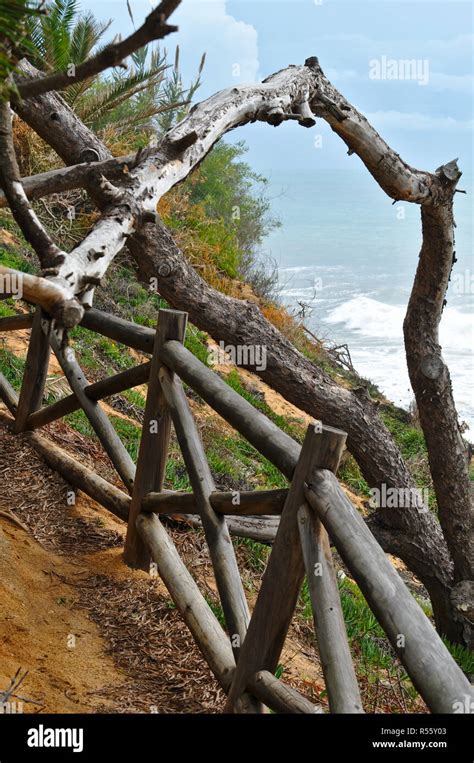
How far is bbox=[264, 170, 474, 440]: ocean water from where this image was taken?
74.4ft

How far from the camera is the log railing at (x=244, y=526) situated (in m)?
2.61

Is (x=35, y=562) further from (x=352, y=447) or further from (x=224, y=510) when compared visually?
(x=352, y=447)

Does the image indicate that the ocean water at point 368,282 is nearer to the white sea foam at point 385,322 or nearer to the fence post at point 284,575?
the white sea foam at point 385,322

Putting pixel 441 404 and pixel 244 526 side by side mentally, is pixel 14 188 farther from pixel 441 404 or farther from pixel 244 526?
pixel 441 404

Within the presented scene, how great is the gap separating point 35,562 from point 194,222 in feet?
34.7

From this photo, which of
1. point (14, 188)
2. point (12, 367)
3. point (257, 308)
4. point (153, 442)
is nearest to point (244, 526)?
point (153, 442)

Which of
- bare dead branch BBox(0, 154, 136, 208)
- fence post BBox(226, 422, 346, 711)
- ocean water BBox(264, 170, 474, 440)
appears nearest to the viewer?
fence post BBox(226, 422, 346, 711)

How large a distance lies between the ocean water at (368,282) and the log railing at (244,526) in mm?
8013

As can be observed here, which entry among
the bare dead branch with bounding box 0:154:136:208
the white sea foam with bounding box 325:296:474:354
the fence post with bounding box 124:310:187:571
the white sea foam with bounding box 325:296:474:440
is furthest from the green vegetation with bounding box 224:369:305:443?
the white sea foam with bounding box 325:296:474:354

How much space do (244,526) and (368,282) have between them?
28040 mm

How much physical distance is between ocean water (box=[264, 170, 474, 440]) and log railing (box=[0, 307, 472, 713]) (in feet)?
26.3

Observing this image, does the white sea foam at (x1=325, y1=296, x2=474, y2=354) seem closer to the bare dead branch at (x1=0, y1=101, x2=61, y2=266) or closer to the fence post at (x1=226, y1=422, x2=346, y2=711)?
the fence post at (x1=226, y1=422, x2=346, y2=711)

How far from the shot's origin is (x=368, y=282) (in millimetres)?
32375

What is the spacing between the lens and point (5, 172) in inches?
90.3
